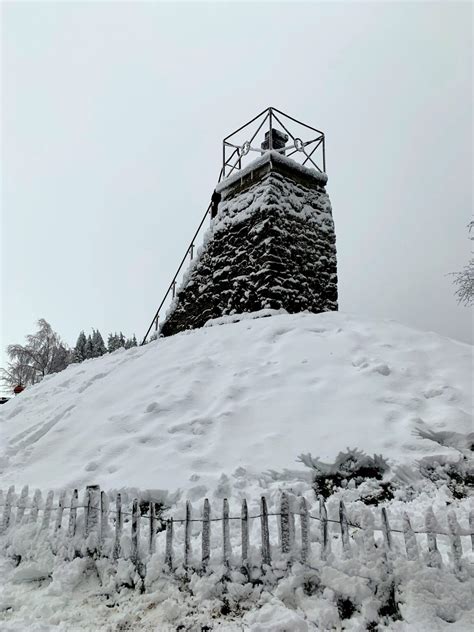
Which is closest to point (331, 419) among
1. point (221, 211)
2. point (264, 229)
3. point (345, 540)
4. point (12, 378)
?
point (345, 540)

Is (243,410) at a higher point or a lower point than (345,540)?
higher

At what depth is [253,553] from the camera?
11.5 ft

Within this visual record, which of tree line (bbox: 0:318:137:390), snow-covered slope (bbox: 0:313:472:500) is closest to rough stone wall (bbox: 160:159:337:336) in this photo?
snow-covered slope (bbox: 0:313:472:500)

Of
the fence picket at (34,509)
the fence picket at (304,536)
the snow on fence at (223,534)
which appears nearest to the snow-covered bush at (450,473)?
the snow on fence at (223,534)

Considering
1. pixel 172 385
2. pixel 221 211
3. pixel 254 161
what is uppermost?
pixel 254 161

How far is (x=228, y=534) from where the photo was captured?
11.6 feet

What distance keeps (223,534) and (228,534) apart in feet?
0.17

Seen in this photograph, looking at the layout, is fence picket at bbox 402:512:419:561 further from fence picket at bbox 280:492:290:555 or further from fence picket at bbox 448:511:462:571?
fence picket at bbox 280:492:290:555

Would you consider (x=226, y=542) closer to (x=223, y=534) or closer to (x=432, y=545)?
(x=223, y=534)

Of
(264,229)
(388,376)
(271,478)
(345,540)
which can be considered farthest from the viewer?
(264,229)

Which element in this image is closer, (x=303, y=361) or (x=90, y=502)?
(x=90, y=502)

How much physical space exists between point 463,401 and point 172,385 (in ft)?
14.5

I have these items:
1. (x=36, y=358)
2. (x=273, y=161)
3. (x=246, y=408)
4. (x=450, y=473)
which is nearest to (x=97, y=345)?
(x=36, y=358)

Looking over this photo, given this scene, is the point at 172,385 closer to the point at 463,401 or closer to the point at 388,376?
the point at 388,376
